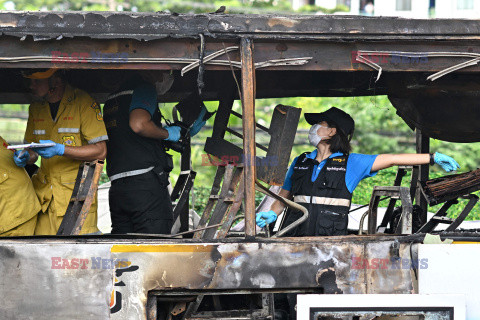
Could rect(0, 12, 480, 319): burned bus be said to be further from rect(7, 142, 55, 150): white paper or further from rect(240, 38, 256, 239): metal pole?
rect(7, 142, 55, 150): white paper

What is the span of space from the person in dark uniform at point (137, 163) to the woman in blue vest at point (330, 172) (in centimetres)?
86

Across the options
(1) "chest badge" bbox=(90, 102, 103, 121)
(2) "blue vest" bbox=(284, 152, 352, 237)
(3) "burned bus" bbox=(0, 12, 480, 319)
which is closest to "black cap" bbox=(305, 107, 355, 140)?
(2) "blue vest" bbox=(284, 152, 352, 237)

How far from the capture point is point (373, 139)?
53.3 feet

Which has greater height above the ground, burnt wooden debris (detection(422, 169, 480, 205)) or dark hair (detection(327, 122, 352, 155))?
dark hair (detection(327, 122, 352, 155))

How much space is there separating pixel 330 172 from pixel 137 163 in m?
1.47

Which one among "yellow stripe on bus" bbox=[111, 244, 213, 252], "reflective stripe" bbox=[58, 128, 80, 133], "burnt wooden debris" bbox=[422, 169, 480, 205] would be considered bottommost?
"yellow stripe on bus" bbox=[111, 244, 213, 252]

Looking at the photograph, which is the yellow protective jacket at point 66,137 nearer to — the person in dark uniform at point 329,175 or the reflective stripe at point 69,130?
the reflective stripe at point 69,130

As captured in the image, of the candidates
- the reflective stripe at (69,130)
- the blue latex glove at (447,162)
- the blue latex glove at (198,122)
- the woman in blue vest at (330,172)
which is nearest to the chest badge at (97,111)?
the reflective stripe at (69,130)

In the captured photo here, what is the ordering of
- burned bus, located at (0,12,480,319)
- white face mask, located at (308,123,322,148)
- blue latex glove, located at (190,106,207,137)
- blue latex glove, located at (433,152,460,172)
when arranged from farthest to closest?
blue latex glove, located at (190,106,207,137) → white face mask, located at (308,123,322,148) → blue latex glove, located at (433,152,460,172) → burned bus, located at (0,12,480,319)

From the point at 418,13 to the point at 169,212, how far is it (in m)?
17.1

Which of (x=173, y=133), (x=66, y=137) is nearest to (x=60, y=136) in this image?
(x=66, y=137)

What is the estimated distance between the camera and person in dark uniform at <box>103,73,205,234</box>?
559 cm

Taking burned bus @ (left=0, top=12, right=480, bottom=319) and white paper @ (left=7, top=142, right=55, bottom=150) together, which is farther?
white paper @ (left=7, top=142, right=55, bottom=150)

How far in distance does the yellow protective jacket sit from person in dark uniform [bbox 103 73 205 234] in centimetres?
25
